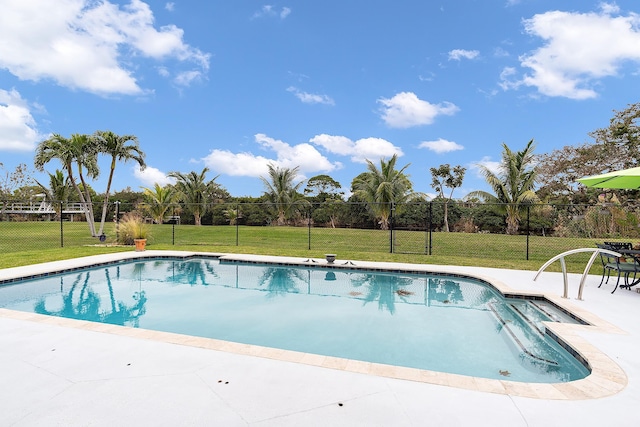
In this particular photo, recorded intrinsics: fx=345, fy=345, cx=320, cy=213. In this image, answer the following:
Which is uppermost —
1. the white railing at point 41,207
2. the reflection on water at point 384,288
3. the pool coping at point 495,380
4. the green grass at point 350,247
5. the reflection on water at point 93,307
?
the white railing at point 41,207

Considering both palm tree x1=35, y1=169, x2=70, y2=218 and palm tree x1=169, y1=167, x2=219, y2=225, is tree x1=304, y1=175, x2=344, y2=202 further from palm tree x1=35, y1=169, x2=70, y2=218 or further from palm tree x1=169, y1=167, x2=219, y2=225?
palm tree x1=35, y1=169, x2=70, y2=218

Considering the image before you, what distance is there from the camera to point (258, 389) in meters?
2.54

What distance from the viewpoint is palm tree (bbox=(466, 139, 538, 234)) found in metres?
16.6

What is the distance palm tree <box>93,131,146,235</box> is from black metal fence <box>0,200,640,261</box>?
5.71 ft

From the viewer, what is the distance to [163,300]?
20.6ft

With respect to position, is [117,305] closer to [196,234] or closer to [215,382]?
[215,382]

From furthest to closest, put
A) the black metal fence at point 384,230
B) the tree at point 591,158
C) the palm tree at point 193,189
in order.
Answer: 1. the palm tree at point 193,189
2. the tree at point 591,158
3. the black metal fence at point 384,230

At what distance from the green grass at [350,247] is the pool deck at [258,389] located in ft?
19.6

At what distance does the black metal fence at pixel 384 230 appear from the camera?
11.7 meters

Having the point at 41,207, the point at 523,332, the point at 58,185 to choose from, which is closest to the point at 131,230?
the point at 523,332

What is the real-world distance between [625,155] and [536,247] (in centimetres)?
895

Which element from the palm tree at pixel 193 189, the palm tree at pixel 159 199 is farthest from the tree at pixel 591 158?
the palm tree at pixel 159 199

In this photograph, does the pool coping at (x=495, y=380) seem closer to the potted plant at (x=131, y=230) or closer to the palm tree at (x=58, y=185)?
the potted plant at (x=131, y=230)

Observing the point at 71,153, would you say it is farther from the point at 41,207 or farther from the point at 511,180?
the point at 511,180
